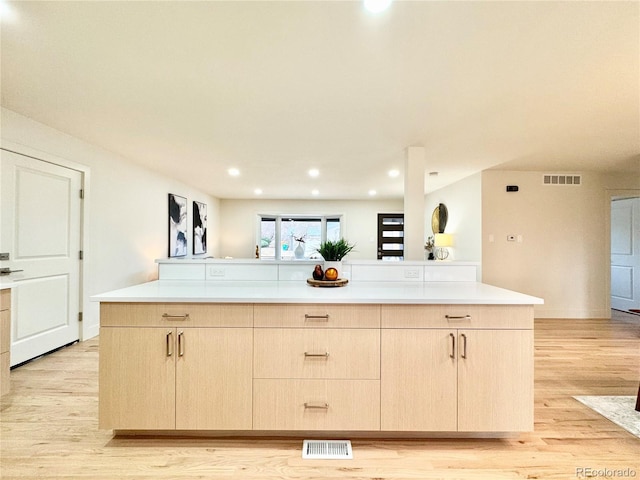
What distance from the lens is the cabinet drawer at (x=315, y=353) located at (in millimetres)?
1743

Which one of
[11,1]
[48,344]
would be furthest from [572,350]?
[48,344]

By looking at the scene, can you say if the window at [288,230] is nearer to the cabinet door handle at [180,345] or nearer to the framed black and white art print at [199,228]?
the framed black and white art print at [199,228]

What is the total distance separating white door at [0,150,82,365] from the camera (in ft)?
9.01

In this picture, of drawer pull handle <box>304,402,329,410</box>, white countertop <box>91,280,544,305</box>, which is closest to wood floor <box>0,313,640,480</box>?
drawer pull handle <box>304,402,329,410</box>

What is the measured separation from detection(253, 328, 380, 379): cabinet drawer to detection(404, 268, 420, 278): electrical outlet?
0.88 metres

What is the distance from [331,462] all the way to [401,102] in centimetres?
246

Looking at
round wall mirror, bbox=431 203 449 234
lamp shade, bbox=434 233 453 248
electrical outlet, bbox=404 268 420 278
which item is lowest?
electrical outlet, bbox=404 268 420 278

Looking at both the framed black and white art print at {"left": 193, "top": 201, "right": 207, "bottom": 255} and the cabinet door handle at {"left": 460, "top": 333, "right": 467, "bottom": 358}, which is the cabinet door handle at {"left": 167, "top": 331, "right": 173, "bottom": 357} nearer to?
Result: the cabinet door handle at {"left": 460, "top": 333, "right": 467, "bottom": 358}

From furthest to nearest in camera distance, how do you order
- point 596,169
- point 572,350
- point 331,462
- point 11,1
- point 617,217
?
point 617,217, point 596,169, point 572,350, point 331,462, point 11,1

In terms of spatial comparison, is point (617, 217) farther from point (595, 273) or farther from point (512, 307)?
point (512, 307)

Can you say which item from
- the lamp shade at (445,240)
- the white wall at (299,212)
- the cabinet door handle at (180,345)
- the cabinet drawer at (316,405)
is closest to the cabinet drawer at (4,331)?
the cabinet door handle at (180,345)

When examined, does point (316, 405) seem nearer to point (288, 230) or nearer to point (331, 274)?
point (331, 274)

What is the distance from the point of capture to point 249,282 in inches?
93.1

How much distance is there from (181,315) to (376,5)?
1.84m
